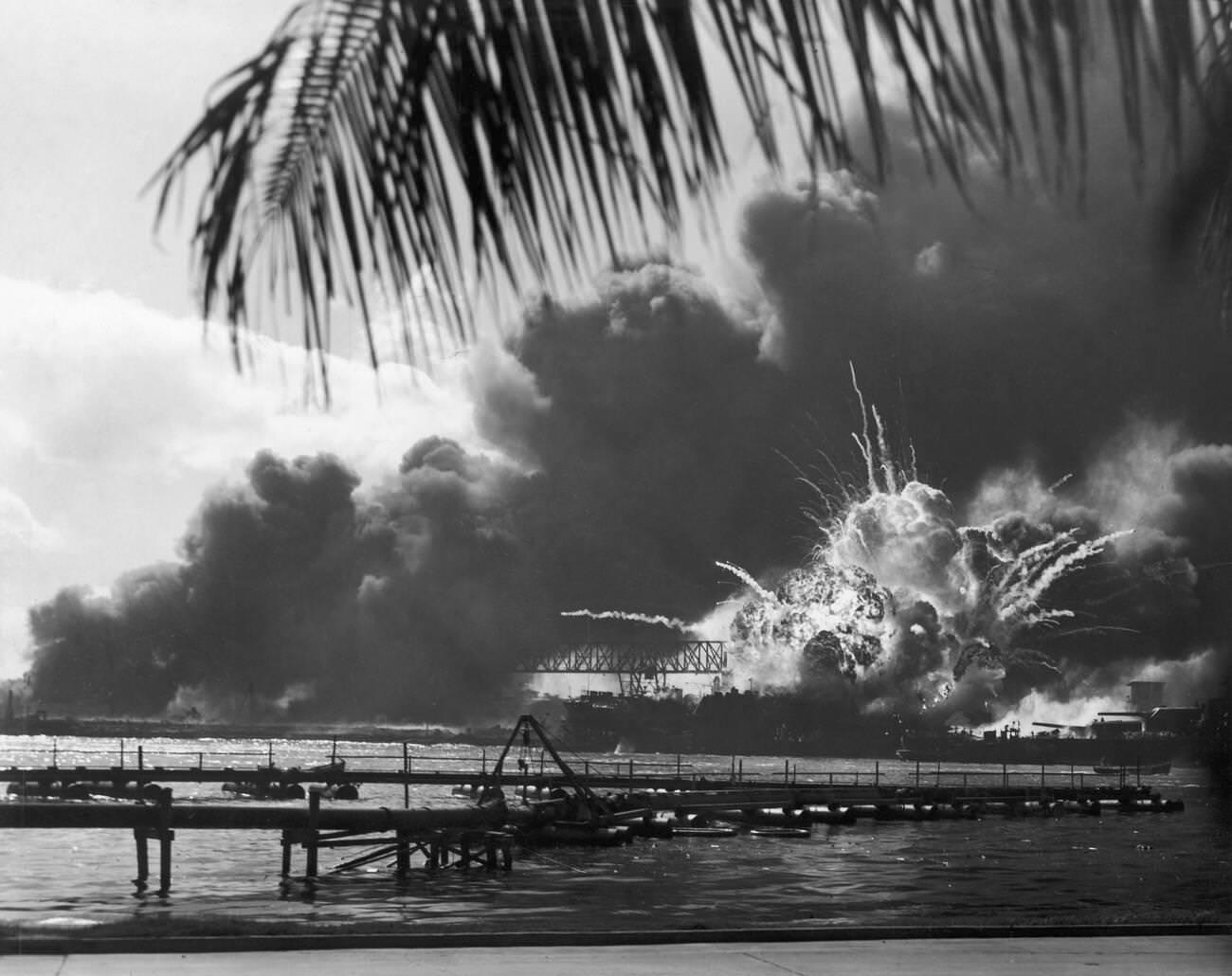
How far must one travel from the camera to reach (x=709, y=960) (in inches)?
488

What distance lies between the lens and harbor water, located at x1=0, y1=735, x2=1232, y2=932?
2656cm

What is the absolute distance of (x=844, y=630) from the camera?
171125 mm

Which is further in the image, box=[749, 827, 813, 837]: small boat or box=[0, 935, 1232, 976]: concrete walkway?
box=[749, 827, 813, 837]: small boat

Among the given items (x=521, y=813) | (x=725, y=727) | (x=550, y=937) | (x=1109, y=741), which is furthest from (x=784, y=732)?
(x=550, y=937)

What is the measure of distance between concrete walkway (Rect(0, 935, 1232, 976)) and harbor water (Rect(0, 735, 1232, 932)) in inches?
113

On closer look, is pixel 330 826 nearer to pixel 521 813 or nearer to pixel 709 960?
pixel 521 813

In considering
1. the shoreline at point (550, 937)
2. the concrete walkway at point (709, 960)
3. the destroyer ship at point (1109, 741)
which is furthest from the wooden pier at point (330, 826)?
the destroyer ship at point (1109, 741)

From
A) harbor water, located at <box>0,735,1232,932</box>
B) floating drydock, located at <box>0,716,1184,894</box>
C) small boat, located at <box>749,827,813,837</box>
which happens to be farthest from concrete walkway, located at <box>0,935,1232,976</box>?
small boat, located at <box>749,827,813,837</box>

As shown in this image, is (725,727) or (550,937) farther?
(725,727)

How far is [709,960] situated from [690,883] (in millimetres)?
23015

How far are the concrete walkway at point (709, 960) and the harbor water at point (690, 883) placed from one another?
113 inches

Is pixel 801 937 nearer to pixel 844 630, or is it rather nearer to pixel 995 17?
pixel 995 17

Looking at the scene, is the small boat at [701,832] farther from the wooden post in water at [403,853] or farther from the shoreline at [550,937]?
the shoreline at [550,937]

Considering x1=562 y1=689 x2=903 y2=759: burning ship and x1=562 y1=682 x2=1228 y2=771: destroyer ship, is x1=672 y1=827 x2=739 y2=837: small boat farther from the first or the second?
x1=562 y1=689 x2=903 y2=759: burning ship
